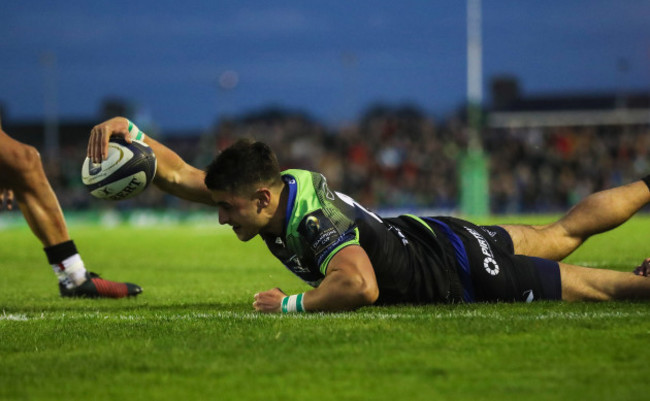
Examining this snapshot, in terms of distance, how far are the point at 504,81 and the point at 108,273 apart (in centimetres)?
5351

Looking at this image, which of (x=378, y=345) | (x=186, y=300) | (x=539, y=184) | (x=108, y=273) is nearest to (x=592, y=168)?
(x=539, y=184)

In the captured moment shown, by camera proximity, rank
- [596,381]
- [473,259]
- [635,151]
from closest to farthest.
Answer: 1. [596,381]
2. [473,259]
3. [635,151]

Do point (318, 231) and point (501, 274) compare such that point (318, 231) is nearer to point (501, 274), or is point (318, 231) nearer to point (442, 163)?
point (501, 274)

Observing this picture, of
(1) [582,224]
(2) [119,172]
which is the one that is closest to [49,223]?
(2) [119,172]

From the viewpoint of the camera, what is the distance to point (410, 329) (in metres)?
4.61

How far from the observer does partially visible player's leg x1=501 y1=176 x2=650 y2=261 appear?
6.30 meters

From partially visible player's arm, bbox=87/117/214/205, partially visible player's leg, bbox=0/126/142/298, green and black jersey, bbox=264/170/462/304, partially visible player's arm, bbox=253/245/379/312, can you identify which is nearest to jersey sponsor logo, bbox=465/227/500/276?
green and black jersey, bbox=264/170/462/304

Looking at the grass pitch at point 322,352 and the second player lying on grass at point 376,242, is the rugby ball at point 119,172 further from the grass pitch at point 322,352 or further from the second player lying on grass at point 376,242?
the grass pitch at point 322,352

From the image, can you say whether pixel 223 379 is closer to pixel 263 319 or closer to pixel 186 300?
pixel 263 319

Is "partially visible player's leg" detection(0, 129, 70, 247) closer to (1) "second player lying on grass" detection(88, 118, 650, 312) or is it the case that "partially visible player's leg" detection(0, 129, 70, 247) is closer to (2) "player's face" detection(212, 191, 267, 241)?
(1) "second player lying on grass" detection(88, 118, 650, 312)

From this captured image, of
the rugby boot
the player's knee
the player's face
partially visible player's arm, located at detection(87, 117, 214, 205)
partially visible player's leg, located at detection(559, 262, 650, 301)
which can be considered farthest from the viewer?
the rugby boot

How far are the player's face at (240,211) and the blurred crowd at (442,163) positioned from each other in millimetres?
25817

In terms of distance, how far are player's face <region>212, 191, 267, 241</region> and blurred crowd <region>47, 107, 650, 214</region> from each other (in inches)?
1016

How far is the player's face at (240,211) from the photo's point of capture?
5.21 metres
